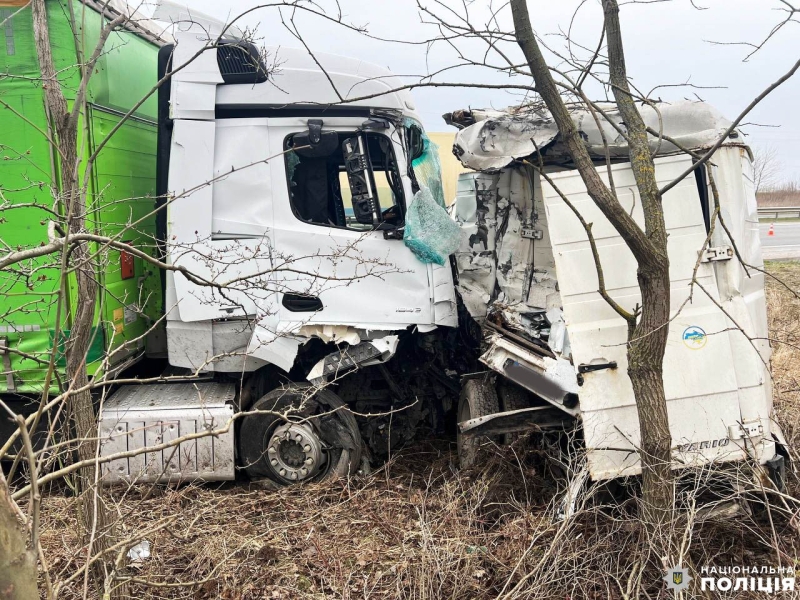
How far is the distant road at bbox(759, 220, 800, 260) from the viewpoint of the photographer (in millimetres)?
16234

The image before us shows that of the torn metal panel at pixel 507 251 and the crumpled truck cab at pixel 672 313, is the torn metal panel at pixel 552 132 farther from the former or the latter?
the torn metal panel at pixel 507 251

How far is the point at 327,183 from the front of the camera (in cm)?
466

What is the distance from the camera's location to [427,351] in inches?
193

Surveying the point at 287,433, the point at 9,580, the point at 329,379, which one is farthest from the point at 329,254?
the point at 9,580

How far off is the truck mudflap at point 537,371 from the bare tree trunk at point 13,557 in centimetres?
289

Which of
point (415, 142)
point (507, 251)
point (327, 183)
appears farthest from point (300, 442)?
point (415, 142)

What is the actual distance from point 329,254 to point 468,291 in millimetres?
1027

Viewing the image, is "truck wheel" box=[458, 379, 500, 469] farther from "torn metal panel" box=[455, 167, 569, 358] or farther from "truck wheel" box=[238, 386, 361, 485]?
"truck wheel" box=[238, 386, 361, 485]

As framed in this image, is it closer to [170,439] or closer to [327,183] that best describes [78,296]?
[170,439]

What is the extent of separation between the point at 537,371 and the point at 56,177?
2.88 m

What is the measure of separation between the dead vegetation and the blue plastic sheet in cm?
136

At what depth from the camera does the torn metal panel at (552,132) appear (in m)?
Answer: 4.17

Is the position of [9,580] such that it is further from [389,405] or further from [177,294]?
[389,405]

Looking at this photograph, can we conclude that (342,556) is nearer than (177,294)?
Yes
